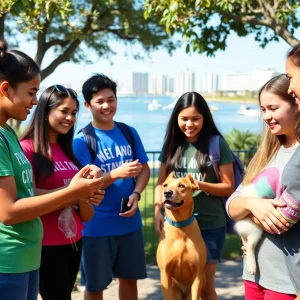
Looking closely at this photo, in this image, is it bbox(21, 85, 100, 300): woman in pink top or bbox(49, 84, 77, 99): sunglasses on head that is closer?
bbox(21, 85, 100, 300): woman in pink top

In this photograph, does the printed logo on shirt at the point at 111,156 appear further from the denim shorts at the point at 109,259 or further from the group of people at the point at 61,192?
the denim shorts at the point at 109,259

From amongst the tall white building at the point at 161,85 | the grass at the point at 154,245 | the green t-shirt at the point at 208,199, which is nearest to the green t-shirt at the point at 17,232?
the green t-shirt at the point at 208,199

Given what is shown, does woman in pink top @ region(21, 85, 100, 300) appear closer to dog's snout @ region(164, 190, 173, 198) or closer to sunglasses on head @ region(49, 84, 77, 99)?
sunglasses on head @ region(49, 84, 77, 99)

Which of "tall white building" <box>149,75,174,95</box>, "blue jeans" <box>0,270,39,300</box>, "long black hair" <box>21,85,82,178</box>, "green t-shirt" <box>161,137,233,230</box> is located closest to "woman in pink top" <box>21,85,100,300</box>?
"long black hair" <box>21,85,82,178</box>

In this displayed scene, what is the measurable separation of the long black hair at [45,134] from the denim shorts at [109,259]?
742mm

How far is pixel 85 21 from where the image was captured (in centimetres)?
1014

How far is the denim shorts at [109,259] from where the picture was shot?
402cm

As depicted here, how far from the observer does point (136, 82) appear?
82688 mm

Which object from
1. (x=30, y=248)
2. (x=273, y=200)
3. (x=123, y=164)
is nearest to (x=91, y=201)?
(x=123, y=164)

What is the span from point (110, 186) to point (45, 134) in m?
0.78

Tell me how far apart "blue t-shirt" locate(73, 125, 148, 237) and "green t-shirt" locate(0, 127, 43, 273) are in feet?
4.55

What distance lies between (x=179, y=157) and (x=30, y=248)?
6.29 ft

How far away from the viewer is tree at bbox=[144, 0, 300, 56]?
6773mm

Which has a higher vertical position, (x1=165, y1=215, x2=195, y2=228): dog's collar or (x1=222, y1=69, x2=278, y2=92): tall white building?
(x1=222, y1=69, x2=278, y2=92): tall white building
